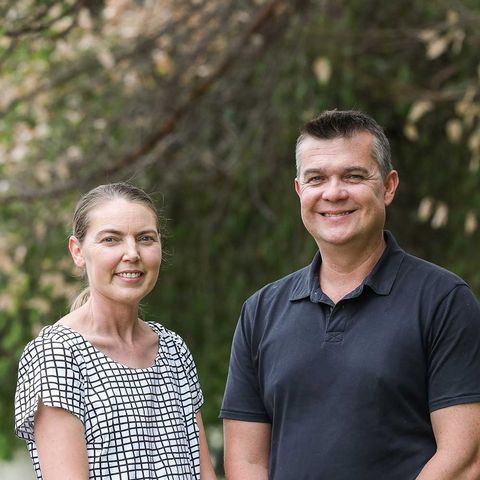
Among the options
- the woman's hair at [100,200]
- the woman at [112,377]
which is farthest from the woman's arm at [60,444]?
the woman's hair at [100,200]

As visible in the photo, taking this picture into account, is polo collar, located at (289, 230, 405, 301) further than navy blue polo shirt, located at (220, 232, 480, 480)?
Yes

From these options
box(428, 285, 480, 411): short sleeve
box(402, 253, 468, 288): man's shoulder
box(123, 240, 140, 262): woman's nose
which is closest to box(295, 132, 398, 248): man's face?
box(402, 253, 468, 288): man's shoulder

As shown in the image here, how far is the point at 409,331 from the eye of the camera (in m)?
2.77

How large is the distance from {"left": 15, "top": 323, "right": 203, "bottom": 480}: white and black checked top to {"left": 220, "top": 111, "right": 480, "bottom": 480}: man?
0.21 m

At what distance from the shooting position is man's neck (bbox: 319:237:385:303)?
293 centimetres

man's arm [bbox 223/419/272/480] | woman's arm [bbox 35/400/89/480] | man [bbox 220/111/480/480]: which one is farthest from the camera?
man's arm [bbox 223/419/272/480]

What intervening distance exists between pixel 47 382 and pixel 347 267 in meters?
0.76

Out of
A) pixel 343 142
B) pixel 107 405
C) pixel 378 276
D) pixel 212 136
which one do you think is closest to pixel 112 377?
pixel 107 405

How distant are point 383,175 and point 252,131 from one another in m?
3.12

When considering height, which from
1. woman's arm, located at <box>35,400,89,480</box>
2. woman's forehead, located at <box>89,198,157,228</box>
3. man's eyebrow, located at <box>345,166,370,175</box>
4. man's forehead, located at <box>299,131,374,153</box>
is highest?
man's forehead, located at <box>299,131,374,153</box>

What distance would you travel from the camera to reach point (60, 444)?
2.63 metres

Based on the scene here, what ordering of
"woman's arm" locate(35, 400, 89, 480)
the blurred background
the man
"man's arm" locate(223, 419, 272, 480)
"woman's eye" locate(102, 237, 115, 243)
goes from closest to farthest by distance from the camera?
1. "woman's arm" locate(35, 400, 89, 480)
2. the man
3. "woman's eye" locate(102, 237, 115, 243)
4. "man's arm" locate(223, 419, 272, 480)
5. the blurred background

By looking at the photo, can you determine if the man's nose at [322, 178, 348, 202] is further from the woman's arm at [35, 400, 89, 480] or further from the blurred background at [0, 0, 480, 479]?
the blurred background at [0, 0, 480, 479]

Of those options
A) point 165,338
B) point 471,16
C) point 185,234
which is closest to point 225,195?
point 185,234
